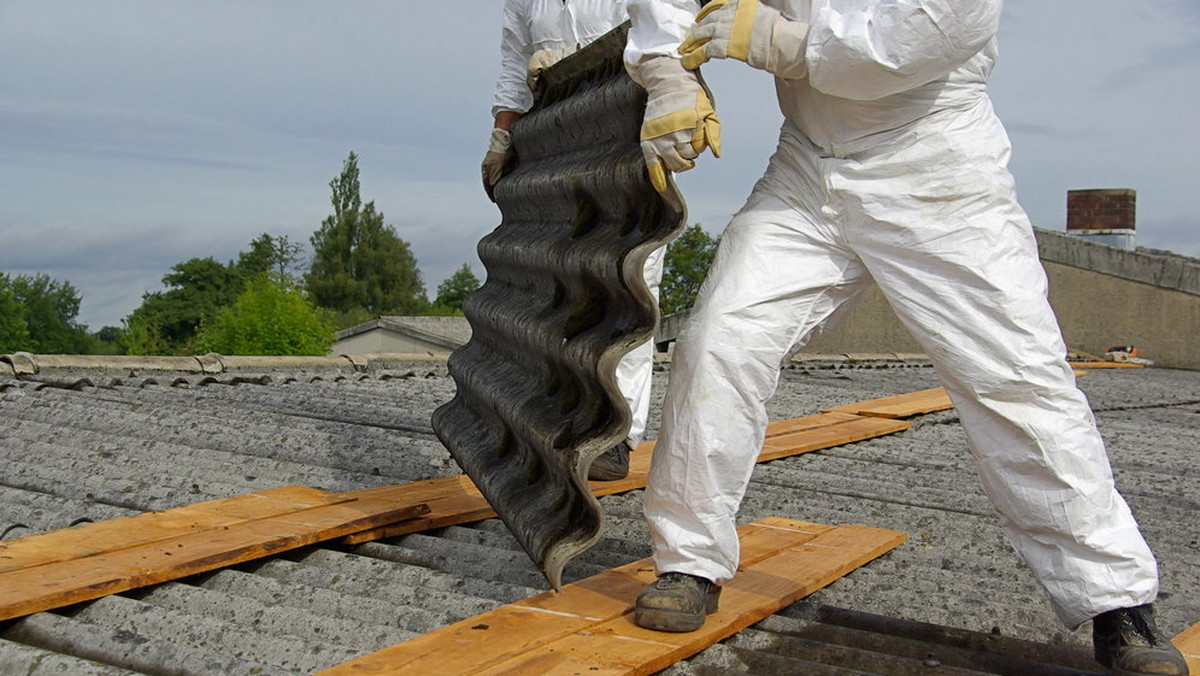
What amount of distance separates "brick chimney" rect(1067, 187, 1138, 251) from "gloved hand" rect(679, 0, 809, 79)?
13693mm

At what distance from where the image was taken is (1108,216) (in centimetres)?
1532

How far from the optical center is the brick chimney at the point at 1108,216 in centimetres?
1516

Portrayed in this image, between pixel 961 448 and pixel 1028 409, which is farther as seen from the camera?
pixel 961 448

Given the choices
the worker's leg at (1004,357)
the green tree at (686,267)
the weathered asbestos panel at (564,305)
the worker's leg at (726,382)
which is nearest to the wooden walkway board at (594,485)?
the weathered asbestos panel at (564,305)

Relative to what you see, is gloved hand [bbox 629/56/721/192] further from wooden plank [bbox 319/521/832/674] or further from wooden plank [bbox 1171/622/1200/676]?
wooden plank [bbox 1171/622/1200/676]

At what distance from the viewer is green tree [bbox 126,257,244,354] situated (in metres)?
50.0

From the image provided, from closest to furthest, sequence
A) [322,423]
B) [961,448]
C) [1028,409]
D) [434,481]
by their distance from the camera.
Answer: [1028,409]
[434,481]
[322,423]
[961,448]

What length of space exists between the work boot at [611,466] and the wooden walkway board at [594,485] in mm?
25

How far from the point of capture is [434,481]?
3.61m

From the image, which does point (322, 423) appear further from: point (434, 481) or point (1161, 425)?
point (1161, 425)

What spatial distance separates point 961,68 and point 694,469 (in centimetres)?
101

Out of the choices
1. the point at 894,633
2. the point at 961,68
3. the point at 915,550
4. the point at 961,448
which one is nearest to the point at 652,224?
the point at 961,68

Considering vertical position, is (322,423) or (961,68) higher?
(961,68)

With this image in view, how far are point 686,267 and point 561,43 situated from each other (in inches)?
1459
